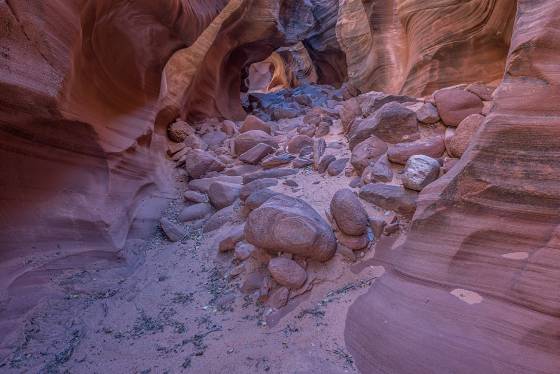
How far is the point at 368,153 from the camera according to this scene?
11.5ft

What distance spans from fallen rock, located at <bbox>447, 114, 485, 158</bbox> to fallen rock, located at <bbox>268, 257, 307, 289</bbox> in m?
1.73

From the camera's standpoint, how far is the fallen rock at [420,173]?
271cm

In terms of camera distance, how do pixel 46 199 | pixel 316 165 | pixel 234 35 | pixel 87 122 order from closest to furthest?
pixel 46 199 < pixel 87 122 < pixel 316 165 < pixel 234 35

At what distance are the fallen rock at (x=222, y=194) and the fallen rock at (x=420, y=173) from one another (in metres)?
2.04

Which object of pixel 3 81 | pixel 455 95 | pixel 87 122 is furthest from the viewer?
pixel 455 95

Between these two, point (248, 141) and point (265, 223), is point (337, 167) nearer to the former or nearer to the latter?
point (265, 223)

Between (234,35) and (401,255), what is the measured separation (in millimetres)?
7845

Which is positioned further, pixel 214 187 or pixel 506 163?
pixel 214 187

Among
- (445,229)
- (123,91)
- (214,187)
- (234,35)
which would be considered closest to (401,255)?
(445,229)

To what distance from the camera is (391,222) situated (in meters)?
2.65

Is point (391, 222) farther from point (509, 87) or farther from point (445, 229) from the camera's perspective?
point (509, 87)

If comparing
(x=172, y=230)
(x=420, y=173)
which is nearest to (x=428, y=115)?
(x=420, y=173)

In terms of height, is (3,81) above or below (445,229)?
above

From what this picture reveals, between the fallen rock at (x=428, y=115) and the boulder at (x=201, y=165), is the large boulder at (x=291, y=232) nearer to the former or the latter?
the fallen rock at (x=428, y=115)
